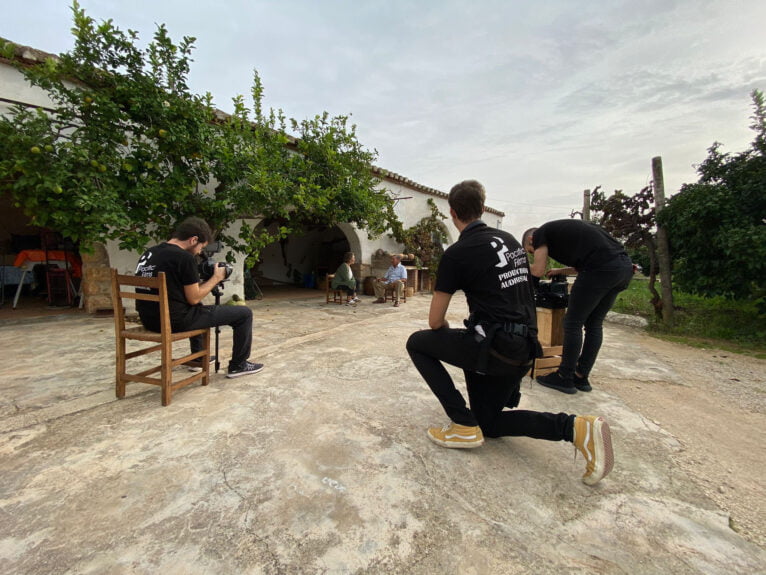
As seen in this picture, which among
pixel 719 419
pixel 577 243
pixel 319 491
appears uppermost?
pixel 577 243

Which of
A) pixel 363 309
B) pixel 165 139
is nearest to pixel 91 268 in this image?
pixel 165 139

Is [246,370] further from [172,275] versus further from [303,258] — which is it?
[303,258]

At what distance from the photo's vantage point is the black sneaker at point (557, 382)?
9.23 feet

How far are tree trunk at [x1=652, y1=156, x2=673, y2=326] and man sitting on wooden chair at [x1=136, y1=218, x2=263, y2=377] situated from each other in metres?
6.35

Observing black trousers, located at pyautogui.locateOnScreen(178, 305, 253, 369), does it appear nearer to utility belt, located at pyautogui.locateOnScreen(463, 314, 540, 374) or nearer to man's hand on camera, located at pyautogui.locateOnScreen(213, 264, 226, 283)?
man's hand on camera, located at pyautogui.locateOnScreen(213, 264, 226, 283)

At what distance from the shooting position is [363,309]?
7.10 metres

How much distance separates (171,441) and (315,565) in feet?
4.13

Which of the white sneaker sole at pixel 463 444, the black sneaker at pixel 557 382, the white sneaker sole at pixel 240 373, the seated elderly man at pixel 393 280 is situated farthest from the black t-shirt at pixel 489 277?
the seated elderly man at pixel 393 280

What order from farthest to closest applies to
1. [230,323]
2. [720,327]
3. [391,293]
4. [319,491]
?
1. [391,293]
2. [720,327]
3. [230,323]
4. [319,491]

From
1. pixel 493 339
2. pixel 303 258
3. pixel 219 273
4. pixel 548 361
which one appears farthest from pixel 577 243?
pixel 303 258

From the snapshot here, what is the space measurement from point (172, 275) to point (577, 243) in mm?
3196

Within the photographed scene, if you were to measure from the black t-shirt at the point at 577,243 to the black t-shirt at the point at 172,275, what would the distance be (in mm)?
2796

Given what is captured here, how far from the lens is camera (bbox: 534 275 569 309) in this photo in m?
3.22

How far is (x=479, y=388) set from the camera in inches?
75.2
